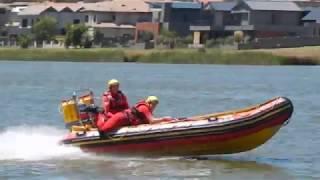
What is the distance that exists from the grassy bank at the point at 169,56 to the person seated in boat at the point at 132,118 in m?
67.2

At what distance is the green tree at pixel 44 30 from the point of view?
418ft

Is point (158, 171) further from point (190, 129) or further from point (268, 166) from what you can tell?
point (268, 166)

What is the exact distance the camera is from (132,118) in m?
22.1

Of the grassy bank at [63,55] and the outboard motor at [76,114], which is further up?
the outboard motor at [76,114]

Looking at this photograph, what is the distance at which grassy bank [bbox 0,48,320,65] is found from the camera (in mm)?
90688

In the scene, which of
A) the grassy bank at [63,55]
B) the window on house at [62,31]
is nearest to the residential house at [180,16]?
the window on house at [62,31]

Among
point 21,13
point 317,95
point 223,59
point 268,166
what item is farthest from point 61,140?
point 21,13

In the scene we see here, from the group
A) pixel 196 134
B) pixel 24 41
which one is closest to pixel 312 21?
pixel 24 41

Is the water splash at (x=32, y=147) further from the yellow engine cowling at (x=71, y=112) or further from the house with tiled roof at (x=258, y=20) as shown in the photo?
the house with tiled roof at (x=258, y=20)

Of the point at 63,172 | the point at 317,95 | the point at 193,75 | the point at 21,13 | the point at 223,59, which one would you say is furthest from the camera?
the point at 21,13

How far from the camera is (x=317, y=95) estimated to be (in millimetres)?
49000

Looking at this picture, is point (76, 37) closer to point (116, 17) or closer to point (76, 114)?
point (116, 17)

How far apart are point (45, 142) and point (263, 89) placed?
1186 inches

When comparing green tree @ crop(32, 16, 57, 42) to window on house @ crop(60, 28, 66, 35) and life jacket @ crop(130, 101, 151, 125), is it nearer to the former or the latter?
window on house @ crop(60, 28, 66, 35)
